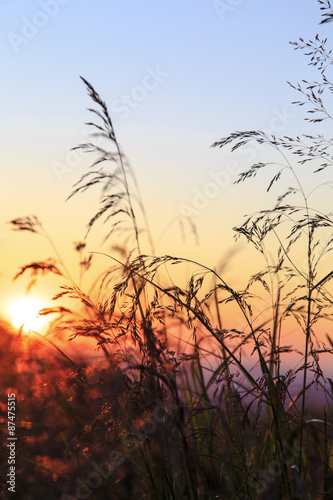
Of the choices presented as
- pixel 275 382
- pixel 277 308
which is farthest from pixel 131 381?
pixel 277 308

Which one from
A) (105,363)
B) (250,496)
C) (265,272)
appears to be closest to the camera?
(250,496)

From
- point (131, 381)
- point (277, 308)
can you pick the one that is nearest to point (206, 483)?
point (131, 381)

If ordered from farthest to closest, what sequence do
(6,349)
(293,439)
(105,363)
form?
(6,349)
(293,439)
(105,363)

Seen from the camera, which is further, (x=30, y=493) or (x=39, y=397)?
(x=39, y=397)

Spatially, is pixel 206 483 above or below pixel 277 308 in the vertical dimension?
below

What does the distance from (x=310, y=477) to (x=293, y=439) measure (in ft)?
0.60

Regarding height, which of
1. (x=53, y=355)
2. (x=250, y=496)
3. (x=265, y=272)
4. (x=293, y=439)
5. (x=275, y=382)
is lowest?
(x=250, y=496)

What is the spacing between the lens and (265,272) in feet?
8.42

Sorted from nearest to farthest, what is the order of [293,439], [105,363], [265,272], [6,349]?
[105,363] < [293,439] < [265,272] < [6,349]

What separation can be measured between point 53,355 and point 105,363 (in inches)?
24.6

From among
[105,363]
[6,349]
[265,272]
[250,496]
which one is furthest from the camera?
[6,349]

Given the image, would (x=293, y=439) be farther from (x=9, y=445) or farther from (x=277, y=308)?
(x=9, y=445)

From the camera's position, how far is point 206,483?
2006 mm

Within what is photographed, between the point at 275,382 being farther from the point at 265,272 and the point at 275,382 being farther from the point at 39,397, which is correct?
the point at 39,397
